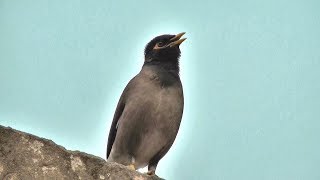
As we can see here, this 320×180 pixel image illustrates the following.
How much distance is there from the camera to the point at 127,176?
4.12 m

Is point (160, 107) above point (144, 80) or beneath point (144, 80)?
beneath

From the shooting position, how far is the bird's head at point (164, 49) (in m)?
9.38

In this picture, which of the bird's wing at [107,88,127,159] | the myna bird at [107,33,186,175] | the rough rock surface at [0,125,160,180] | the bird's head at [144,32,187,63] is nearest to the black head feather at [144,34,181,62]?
the bird's head at [144,32,187,63]

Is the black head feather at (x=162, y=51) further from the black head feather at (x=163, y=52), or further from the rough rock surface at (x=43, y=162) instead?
the rough rock surface at (x=43, y=162)

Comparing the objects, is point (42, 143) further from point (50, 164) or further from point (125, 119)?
point (125, 119)

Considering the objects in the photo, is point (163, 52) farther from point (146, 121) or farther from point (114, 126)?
point (146, 121)

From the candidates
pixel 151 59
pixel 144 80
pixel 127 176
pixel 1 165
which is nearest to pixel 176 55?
pixel 151 59

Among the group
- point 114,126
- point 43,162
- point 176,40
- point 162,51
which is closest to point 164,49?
point 162,51

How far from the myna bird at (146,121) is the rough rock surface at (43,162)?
3.88 meters

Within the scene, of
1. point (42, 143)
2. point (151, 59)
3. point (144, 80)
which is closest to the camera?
point (42, 143)

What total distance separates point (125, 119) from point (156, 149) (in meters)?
0.67

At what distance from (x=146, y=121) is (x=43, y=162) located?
14.1 feet

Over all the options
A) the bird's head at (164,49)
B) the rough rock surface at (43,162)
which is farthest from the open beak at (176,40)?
the rough rock surface at (43,162)

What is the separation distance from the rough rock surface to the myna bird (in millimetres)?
3876
